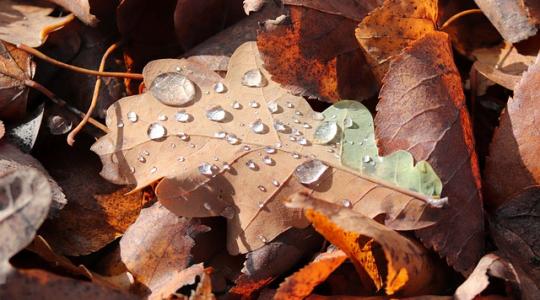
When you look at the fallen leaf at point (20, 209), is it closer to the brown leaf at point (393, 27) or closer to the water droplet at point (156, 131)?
the water droplet at point (156, 131)

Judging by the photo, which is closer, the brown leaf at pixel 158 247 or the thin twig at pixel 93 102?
the brown leaf at pixel 158 247

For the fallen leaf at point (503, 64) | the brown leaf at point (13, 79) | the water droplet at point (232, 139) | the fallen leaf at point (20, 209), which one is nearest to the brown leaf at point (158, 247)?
the water droplet at point (232, 139)

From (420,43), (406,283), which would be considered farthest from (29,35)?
(406,283)

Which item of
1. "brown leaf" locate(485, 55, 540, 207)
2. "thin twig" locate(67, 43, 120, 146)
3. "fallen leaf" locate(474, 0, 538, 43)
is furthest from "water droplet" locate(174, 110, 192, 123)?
"fallen leaf" locate(474, 0, 538, 43)

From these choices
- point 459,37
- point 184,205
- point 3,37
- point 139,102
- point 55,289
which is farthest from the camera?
point 459,37

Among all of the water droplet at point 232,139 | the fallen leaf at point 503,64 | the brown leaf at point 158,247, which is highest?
the fallen leaf at point 503,64

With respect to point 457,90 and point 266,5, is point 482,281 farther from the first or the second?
point 266,5
